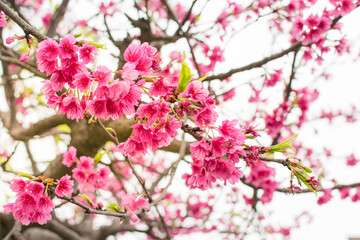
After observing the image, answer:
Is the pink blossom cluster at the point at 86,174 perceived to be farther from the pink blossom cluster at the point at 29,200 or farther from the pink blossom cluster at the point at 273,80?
the pink blossom cluster at the point at 273,80

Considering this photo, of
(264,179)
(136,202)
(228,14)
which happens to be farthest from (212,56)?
(136,202)

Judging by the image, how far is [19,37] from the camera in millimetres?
1327

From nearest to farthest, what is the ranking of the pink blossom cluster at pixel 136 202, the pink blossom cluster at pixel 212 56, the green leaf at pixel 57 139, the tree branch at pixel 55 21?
the pink blossom cluster at pixel 136 202 → the tree branch at pixel 55 21 → the pink blossom cluster at pixel 212 56 → the green leaf at pixel 57 139

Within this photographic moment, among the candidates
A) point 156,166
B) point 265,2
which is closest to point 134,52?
point 265,2

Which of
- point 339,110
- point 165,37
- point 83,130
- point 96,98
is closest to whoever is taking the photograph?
point 96,98

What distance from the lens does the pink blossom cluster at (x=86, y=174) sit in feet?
7.04

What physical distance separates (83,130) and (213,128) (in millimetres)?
1837

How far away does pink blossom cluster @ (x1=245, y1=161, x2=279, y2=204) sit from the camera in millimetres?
3057

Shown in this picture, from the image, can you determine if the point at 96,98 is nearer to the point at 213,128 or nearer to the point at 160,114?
the point at 160,114

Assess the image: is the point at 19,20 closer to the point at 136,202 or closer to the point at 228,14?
the point at 136,202

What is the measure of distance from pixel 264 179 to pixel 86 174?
6.35ft

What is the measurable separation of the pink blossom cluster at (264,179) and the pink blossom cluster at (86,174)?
1621mm

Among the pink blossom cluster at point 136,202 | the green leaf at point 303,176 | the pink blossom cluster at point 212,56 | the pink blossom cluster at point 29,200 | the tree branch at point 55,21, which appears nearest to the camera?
the green leaf at point 303,176

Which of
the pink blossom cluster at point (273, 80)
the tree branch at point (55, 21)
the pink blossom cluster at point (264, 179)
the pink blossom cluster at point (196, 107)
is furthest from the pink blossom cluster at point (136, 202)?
the pink blossom cluster at point (273, 80)
